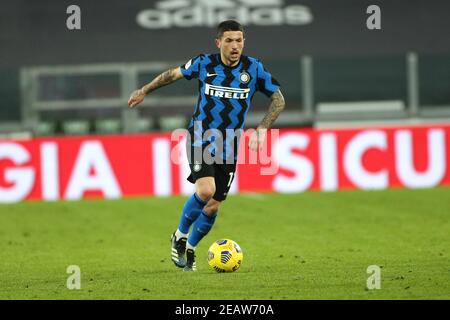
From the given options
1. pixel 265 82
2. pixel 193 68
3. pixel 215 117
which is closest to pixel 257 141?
pixel 215 117

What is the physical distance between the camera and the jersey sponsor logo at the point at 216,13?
22.9 m

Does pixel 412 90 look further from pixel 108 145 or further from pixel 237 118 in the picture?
pixel 237 118

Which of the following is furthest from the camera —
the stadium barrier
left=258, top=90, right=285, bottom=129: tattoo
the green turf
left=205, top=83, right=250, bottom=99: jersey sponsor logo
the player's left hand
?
the stadium barrier

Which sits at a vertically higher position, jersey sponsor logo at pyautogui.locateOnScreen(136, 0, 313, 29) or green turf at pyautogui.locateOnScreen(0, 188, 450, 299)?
jersey sponsor logo at pyautogui.locateOnScreen(136, 0, 313, 29)

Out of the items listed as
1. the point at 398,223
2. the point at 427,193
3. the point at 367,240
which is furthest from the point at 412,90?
the point at 367,240

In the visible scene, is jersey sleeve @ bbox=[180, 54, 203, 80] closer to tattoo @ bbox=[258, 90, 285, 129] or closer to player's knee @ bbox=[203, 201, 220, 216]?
tattoo @ bbox=[258, 90, 285, 129]

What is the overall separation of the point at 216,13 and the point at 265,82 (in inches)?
453

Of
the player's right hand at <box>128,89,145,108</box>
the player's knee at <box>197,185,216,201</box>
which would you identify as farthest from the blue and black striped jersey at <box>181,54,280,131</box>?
the player's knee at <box>197,185,216,201</box>

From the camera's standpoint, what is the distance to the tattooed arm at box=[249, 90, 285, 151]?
11078mm

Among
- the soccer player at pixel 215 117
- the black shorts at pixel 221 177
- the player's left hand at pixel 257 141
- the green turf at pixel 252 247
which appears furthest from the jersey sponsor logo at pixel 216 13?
the player's left hand at pixel 257 141

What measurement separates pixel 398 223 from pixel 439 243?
2652 millimetres

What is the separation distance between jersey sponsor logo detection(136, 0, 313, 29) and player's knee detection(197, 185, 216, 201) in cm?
1194

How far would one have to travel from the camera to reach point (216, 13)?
2286 cm

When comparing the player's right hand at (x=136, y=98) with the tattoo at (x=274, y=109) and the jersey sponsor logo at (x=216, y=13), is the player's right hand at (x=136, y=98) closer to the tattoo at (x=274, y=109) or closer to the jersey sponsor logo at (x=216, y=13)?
the tattoo at (x=274, y=109)
